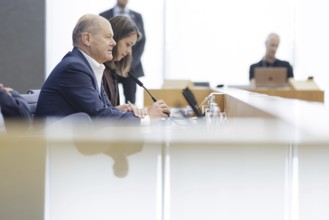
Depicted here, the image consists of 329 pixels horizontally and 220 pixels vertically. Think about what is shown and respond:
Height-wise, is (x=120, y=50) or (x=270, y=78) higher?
(x=120, y=50)

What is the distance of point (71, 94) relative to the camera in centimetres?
312

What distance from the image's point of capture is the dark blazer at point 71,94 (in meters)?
3.09

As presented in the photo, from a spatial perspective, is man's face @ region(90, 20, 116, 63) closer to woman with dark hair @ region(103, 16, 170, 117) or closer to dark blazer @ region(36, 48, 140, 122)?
dark blazer @ region(36, 48, 140, 122)

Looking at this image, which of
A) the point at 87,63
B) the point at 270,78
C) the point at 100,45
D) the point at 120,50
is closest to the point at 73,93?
the point at 87,63

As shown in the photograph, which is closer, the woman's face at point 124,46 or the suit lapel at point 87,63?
the suit lapel at point 87,63

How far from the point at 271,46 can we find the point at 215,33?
1452 mm

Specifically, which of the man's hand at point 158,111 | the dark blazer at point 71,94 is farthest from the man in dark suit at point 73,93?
the man's hand at point 158,111

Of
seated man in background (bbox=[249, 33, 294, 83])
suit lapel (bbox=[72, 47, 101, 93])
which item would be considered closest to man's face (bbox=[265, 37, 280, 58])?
seated man in background (bbox=[249, 33, 294, 83])

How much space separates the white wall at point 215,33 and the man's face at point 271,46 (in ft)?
4.26

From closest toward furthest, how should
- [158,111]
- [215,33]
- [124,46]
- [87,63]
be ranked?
1. [87,63]
2. [158,111]
3. [124,46]
4. [215,33]

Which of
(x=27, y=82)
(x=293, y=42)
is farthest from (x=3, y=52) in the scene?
(x=293, y=42)

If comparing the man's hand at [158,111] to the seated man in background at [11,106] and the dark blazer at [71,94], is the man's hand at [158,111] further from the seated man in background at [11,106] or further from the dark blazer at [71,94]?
the seated man in background at [11,106]

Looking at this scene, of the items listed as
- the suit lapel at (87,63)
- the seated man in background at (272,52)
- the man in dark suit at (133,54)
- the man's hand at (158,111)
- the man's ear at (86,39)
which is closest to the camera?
the suit lapel at (87,63)

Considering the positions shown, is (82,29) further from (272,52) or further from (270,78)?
(272,52)
